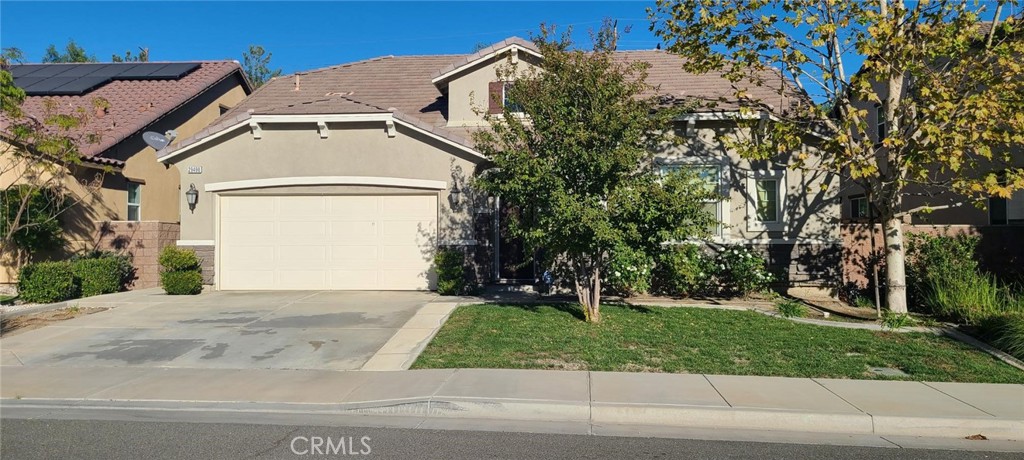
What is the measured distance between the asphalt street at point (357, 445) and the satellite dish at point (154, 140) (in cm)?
1293

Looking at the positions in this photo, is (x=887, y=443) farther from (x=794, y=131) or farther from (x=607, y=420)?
(x=794, y=131)

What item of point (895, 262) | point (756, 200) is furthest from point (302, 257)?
point (895, 262)

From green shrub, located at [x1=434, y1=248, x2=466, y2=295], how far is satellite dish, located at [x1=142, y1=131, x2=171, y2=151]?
30.3 feet

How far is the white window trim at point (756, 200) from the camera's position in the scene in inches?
528

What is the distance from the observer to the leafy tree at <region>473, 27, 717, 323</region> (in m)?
9.07

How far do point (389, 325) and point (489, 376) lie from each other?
138 inches

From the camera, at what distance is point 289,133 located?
14.3m

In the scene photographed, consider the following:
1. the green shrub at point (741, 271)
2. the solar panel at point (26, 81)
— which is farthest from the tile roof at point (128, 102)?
the green shrub at point (741, 271)

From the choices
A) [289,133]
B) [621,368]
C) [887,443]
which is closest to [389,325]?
[621,368]

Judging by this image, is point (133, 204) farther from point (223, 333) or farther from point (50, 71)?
point (223, 333)

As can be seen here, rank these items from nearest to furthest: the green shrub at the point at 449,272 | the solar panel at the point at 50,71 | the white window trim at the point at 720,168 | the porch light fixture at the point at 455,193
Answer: the green shrub at the point at 449,272 < the white window trim at the point at 720,168 < the porch light fixture at the point at 455,193 < the solar panel at the point at 50,71

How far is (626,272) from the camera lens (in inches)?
470

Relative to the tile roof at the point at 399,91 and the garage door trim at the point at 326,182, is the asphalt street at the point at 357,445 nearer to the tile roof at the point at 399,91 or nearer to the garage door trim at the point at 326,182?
the tile roof at the point at 399,91

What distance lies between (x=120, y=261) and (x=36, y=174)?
2479mm
